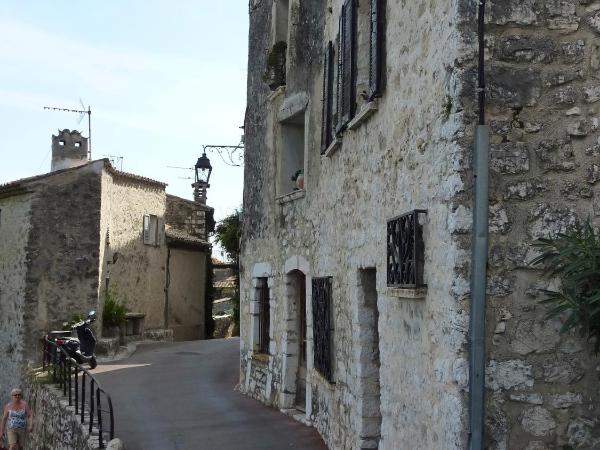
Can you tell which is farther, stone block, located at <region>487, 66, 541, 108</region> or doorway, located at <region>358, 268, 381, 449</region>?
doorway, located at <region>358, 268, 381, 449</region>

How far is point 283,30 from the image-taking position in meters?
12.0

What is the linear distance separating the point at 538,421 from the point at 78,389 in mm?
9553

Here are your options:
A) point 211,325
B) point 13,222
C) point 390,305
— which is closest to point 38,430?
point 13,222

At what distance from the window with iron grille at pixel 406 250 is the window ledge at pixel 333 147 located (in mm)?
2419

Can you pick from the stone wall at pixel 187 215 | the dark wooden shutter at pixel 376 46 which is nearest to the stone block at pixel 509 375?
the dark wooden shutter at pixel 376 46

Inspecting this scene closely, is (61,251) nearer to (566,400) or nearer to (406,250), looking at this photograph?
(406,250)

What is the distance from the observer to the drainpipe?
14.3 feet

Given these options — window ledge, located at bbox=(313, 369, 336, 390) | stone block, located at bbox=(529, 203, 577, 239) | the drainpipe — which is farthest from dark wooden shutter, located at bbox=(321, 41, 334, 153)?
stone block, located at bbox=(529, 203, 577, 239)

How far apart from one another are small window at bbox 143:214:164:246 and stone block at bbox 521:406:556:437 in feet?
60.0

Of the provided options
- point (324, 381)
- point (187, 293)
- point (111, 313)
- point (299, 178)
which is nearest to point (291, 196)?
point (299, 178)

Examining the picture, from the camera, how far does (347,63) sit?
7254 mm

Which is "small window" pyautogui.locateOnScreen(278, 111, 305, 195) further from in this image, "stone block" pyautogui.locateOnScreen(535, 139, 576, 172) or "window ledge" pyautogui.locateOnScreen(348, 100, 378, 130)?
"stone block" pyautogui.locateOnScreen(535, 139, 576, 172)

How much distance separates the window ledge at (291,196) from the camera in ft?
34.2

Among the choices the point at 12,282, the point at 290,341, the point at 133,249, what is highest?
the point at 133,249
